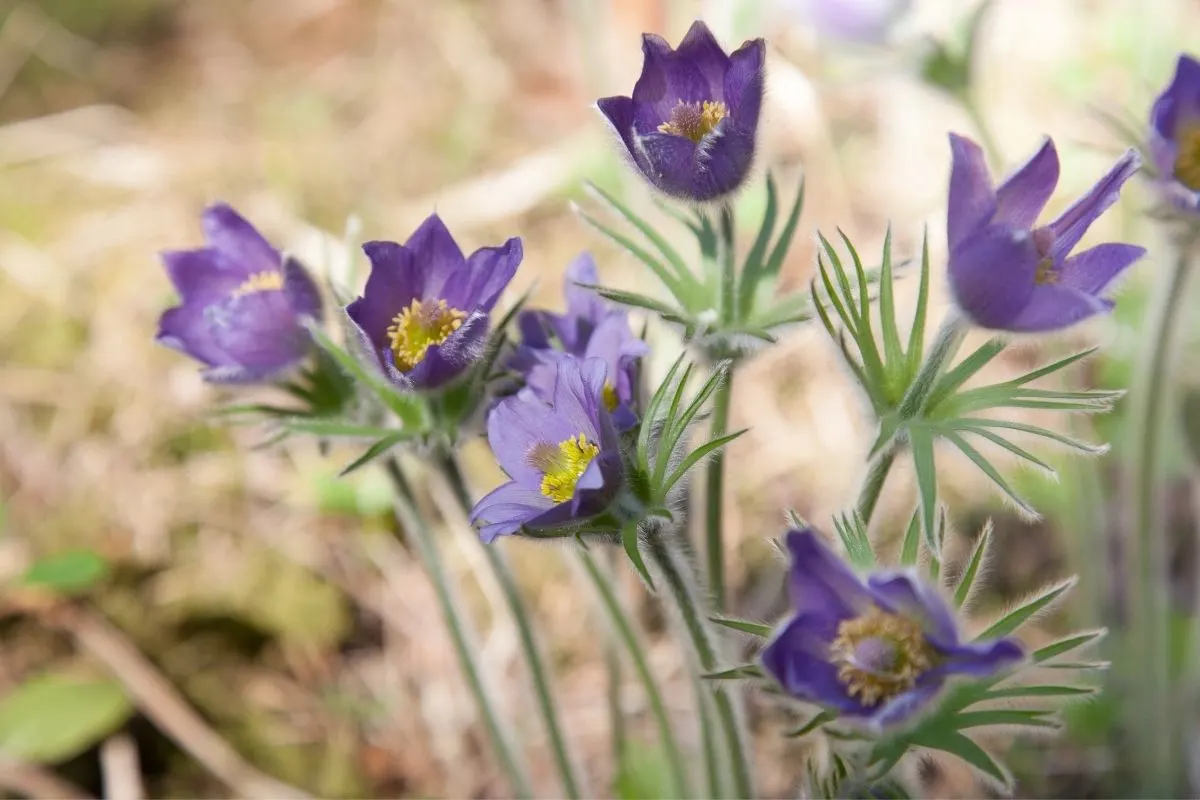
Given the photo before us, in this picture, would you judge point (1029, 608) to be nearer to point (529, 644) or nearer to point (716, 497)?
point (716, 497)

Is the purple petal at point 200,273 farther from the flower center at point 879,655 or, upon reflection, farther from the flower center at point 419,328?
the flower center at point 879,655

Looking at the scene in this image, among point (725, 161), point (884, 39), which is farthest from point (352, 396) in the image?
point (884, 39)

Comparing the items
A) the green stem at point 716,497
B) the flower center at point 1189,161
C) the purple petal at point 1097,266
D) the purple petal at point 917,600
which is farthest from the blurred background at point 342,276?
the purple petal at point 917,600

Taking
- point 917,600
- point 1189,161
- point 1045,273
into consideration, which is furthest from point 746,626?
point 1189,161

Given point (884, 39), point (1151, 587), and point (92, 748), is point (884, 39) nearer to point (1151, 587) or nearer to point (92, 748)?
point (1151, 587)

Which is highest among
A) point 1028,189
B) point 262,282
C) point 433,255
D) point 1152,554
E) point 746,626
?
point 262,282

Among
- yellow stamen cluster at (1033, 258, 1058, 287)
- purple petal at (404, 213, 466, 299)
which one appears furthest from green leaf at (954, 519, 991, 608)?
purple petal at (404, 213, 466, 299)
